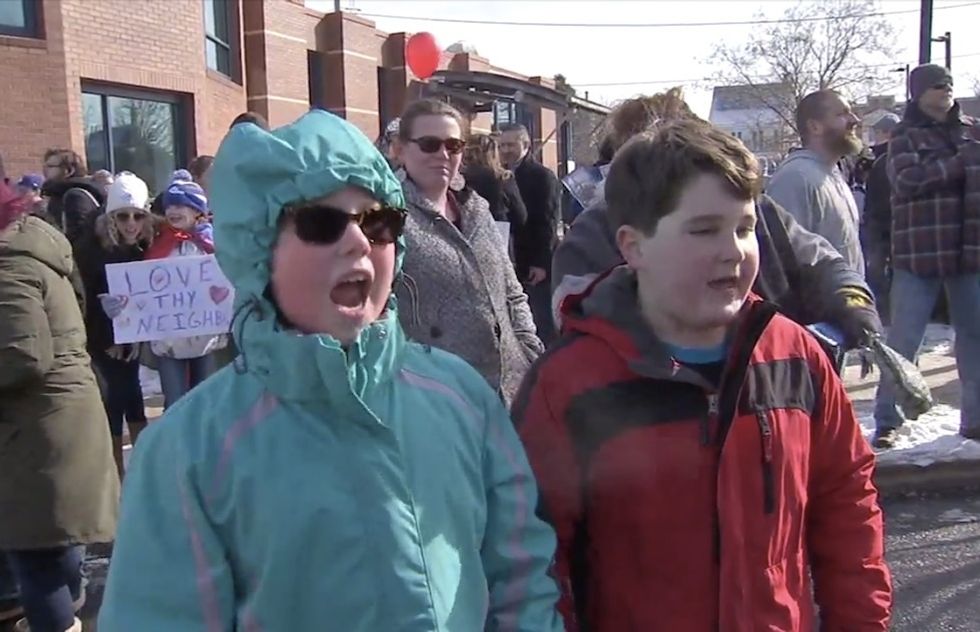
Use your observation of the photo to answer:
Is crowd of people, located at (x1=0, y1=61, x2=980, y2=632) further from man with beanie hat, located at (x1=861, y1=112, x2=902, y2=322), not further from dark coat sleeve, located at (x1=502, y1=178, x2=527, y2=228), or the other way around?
man with beanie hat, located at (x1=861, y1=112, x2=902, y2=322)

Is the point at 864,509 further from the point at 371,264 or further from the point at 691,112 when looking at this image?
the point at 691,112


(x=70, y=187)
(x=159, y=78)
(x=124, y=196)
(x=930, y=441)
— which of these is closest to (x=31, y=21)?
(x=159, y=78)

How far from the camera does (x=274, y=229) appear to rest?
161 cm

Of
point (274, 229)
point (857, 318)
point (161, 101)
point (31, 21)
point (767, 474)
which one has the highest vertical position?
point (31, 21)

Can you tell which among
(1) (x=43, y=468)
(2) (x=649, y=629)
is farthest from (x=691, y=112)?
(1) (x=43, y=468)

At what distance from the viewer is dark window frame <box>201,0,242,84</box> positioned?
56.7ft

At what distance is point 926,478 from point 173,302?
409 cm

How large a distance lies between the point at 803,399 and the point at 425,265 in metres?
1.68

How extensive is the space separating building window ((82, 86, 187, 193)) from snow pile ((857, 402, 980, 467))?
34.8ft

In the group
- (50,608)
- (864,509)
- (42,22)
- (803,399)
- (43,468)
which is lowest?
(50,608)

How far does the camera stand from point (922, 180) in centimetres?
584

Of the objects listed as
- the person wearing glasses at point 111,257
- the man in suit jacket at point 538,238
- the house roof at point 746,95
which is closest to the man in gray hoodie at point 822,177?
the man in suit jacket at point 538,238

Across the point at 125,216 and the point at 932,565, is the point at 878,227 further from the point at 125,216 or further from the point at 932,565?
the point at 125,216

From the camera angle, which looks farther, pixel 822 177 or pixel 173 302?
pixel 173 302
